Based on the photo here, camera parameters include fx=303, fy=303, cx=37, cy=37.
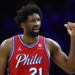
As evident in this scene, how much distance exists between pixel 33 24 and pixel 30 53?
0.39m

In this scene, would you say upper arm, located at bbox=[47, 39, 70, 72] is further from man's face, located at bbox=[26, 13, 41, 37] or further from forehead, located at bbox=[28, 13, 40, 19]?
Answer: forehead, located at bbox=[28, 13, 40, 19]

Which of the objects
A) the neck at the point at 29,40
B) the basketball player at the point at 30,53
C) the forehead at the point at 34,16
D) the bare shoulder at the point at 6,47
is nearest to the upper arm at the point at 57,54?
the basketball player at the point at 30,53

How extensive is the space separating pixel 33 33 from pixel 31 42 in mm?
204

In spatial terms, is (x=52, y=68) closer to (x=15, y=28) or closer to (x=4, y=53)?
(x=15, y=28)

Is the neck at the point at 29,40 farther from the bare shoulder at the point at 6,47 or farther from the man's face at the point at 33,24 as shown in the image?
the bare shoulder at the point at 6,47

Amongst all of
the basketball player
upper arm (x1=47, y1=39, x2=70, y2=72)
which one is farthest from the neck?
upper arm (x1=47, y1=39, x2=70, y2=72)

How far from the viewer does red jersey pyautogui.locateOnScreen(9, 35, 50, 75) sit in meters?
3.86

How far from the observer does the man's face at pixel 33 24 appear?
3.76 metres

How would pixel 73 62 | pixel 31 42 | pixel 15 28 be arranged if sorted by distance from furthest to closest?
pixel 15 28 < pixel 31 42 < pixel 73 62

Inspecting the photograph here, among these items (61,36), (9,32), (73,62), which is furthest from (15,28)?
(73,62)

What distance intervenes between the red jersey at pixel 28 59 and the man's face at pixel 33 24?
20 centimetres

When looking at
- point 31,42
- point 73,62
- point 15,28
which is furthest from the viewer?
point 15,28

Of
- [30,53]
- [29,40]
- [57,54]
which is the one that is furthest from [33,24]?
[57,54]

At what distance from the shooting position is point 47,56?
12.9 feet
